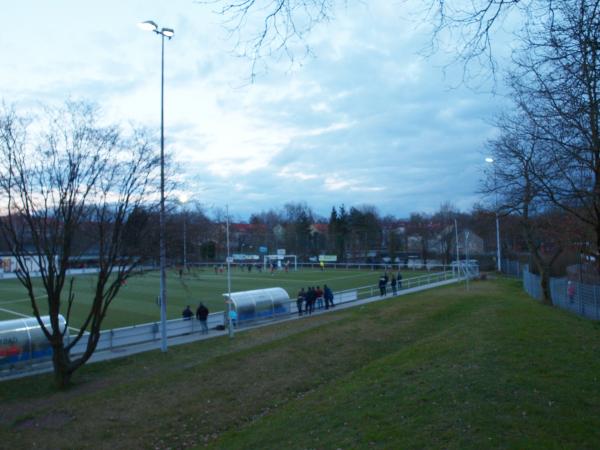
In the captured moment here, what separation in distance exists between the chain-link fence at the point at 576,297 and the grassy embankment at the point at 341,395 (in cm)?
436

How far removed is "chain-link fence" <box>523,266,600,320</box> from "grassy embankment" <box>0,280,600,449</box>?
4.36m

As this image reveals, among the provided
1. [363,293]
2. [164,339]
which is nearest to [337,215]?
[363,293]

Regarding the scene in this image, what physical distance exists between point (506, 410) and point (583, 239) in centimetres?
1468

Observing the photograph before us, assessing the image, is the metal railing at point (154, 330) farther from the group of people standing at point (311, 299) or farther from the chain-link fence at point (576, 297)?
the chain-link fence at point (576, 297)

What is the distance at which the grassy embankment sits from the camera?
739 centimetres

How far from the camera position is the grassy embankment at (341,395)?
7387mm

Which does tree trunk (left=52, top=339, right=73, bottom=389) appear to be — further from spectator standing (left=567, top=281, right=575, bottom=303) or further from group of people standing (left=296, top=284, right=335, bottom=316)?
spectator standing (left=567, top=281, right=575, bottom=303)

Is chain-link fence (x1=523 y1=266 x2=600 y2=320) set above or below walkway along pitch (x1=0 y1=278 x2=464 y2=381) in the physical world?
above

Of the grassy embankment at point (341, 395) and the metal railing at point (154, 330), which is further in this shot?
the metal railing at point (154, 330)

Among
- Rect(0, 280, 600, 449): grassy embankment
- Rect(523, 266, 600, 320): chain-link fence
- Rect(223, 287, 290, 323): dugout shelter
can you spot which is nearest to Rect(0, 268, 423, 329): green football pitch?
Rect(223, 287, 290, 323): dugout shelter

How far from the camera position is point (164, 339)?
62.9ft

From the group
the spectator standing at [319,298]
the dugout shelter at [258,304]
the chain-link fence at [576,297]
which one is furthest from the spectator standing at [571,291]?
the dugout shelter at [258,304]

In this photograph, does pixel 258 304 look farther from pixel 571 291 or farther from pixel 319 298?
pixel 571 291

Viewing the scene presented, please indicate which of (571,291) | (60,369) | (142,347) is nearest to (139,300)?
(142,347)
